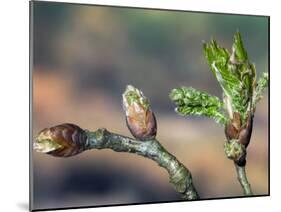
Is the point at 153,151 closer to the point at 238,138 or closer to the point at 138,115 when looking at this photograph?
the point at 138,115

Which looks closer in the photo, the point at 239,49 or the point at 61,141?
the point at 61,141

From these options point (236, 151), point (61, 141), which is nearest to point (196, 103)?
point (236, 151)

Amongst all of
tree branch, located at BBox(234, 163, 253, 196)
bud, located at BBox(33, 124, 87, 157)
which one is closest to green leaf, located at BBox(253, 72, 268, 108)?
tree branch, located at BBox(234, 163, 253, 196)

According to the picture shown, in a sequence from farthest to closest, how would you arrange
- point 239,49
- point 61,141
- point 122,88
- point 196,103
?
point 239,49 < point 196,103 < point 122,88 < point 61,141

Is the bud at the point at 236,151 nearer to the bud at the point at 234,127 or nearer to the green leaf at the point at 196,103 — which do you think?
the bud at the point at 234,127

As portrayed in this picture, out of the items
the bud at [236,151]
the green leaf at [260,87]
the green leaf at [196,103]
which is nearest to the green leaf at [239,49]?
the green leaf at [260,87]

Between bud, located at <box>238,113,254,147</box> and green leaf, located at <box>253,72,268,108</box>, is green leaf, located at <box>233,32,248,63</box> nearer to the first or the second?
green leaf, located at <box>253,72,268,108</box>
